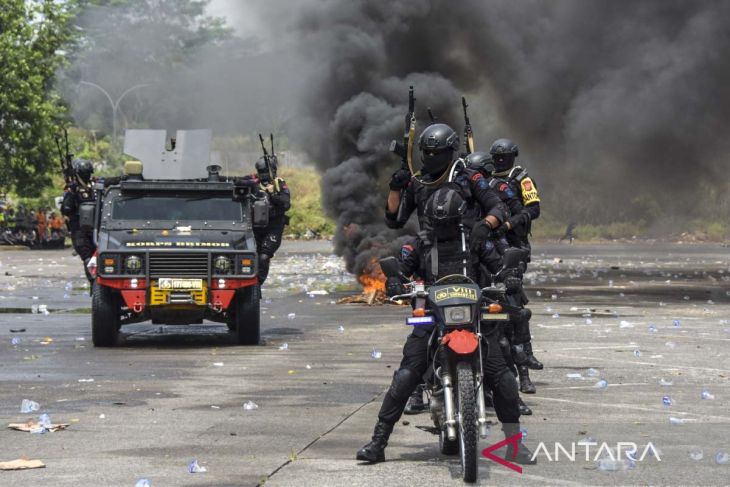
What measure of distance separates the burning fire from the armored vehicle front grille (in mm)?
7929

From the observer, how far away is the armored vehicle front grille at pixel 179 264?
14.2 meters

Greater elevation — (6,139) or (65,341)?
(6,139)

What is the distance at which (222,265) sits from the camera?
1437 cm

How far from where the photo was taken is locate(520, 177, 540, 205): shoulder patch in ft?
35.7

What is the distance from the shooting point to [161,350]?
1406 cm

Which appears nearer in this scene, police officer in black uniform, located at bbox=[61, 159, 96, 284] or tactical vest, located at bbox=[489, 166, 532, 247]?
tactical vest, located at bbox=[489, 166, 532, 247]

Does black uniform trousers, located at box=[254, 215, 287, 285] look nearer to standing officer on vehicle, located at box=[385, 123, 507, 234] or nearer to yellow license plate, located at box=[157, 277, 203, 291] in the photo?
yellow license plate, located at box=[157, 277, 203, 291]

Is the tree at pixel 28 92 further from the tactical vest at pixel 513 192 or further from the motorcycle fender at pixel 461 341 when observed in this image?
the motorcycle fender at pixel 461 341

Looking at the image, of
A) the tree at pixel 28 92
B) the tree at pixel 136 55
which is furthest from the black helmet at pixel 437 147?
the tree at pixel 28 92

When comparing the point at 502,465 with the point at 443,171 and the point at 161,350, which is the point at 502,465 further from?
the point at 161,350

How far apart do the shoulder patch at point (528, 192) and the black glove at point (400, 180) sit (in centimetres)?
325

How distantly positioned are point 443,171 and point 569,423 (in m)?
2.08

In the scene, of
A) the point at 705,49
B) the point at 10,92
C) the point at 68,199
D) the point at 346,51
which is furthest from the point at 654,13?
the point at 10,92

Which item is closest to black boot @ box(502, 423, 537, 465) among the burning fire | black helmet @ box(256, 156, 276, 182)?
black helmet @ box(256, 156, 276, 182)
